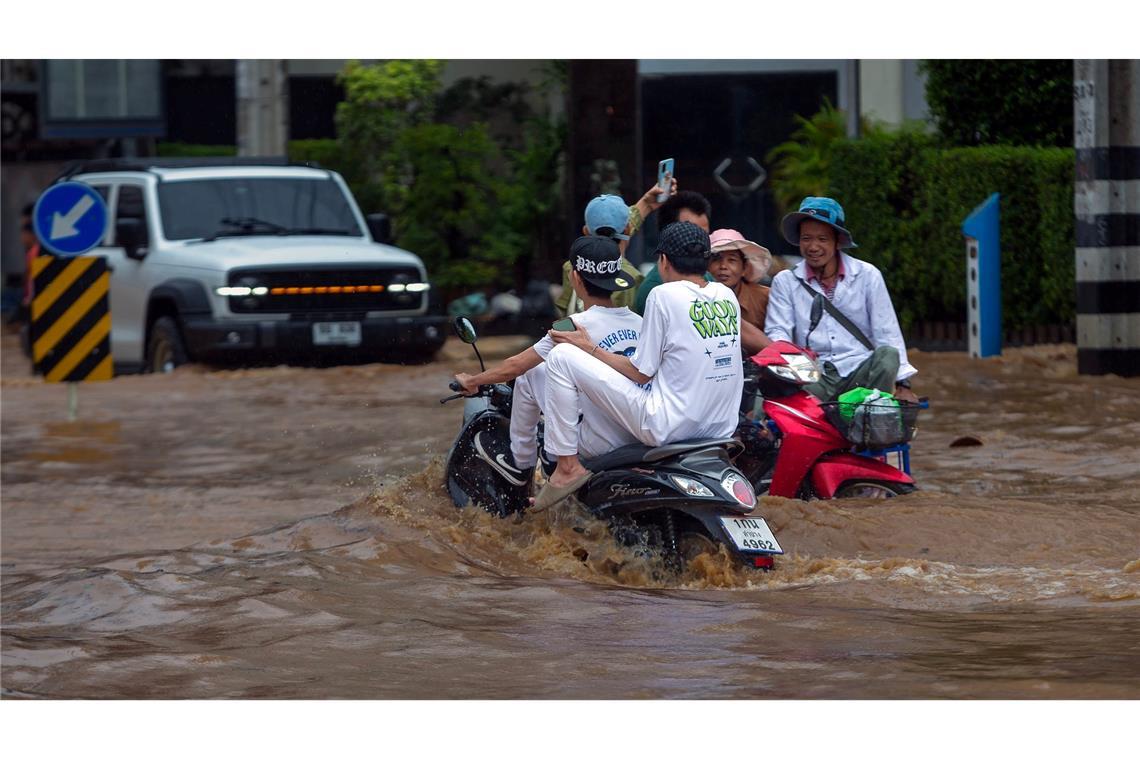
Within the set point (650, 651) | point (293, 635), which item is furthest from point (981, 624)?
point (293, 635)

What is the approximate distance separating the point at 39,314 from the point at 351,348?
9.54 feet

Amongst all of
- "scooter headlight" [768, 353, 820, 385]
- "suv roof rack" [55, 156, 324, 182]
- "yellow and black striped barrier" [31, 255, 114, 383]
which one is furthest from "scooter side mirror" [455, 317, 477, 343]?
"suv roof rack" [55, 156, 324, 182]

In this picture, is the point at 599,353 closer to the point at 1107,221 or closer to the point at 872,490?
the point at 872,490

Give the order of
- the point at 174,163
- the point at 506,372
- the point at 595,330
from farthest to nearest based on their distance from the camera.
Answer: the point at 174,163 → the point at 506,372 → the point at 595,330

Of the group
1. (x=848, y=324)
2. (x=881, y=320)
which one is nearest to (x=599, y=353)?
(x=848, y=324)

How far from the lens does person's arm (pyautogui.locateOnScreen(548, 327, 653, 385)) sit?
7.74m

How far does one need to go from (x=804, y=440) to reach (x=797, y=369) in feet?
1.04

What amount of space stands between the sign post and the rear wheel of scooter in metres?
7.82

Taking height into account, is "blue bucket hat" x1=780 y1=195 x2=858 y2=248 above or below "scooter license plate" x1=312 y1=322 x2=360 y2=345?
above

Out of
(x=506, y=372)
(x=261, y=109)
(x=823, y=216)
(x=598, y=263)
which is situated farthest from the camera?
(x=261, y=109)

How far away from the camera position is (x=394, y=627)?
23.0 ft

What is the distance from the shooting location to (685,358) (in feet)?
25.0

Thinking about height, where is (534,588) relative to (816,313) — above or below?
below

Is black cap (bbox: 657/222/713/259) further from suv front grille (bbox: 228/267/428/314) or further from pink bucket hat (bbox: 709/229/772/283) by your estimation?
suv front grille (bbox: 228/267/428/314)
